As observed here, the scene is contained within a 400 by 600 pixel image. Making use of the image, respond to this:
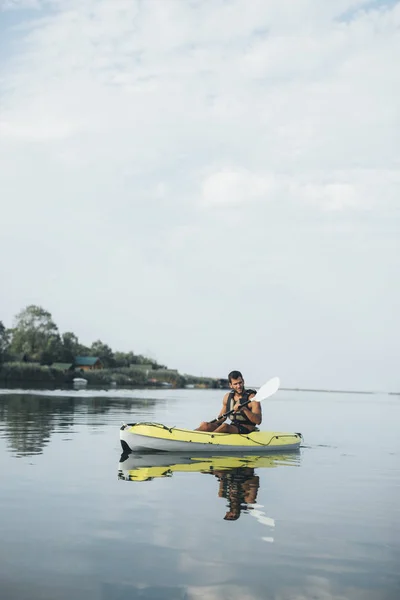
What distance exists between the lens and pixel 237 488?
12.9 meters

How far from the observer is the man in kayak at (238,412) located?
17516mm

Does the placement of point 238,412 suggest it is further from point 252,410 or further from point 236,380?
point 236,380

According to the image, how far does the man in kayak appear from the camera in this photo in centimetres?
1752

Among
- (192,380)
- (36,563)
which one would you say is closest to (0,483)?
(36,563)

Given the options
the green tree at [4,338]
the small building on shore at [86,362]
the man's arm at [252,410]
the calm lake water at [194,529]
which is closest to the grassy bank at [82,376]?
the small building on shore at [86,362]

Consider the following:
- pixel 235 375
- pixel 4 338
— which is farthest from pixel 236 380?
pixel 4 338

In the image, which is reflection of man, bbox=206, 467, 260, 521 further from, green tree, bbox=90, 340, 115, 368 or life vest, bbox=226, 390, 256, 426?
green tree, bbox=90, 340, 115, 368

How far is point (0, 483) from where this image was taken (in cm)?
1253

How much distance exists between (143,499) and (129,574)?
4.54 m

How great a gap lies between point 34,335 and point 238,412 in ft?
386

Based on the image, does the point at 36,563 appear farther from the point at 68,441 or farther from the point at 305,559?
the point at 68,441

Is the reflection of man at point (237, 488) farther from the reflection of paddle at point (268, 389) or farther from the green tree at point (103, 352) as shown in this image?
the green tree at point (103, 352)

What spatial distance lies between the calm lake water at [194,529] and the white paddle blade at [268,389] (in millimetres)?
2146

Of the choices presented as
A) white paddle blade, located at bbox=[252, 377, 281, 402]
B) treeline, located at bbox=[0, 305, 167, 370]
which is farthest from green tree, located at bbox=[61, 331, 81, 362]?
white paddle blade, located at bbox=[252, 377, 281, 402]
